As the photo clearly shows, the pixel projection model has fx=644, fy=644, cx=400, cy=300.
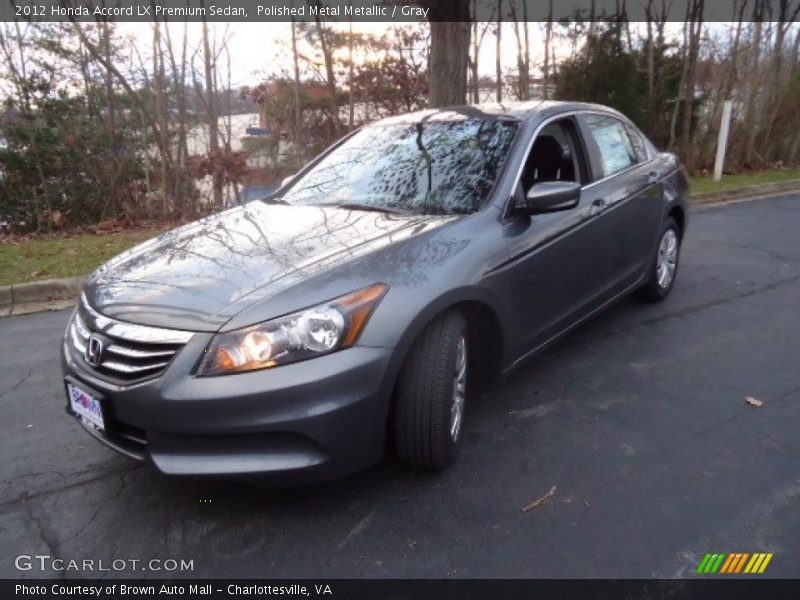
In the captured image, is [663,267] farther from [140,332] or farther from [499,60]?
[499,60]

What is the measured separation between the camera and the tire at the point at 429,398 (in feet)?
8.32

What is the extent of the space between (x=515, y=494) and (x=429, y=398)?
57 centimetres

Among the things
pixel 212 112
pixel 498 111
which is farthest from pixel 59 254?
pixel 498 111

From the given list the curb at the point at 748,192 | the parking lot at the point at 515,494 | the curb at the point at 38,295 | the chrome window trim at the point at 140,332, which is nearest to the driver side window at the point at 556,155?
the parking lot at the point at 515,494

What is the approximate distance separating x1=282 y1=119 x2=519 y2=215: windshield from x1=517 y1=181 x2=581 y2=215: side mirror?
215mm

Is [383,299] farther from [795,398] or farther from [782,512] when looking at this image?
[795,398]

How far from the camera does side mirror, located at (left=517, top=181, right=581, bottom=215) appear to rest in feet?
10.2

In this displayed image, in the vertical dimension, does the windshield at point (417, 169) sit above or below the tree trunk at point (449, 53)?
below

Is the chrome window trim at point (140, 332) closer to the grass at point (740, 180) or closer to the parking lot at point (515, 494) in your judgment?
the parking lot at point (515, 494)

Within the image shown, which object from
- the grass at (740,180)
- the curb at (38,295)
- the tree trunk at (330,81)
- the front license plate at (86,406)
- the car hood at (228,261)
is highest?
the tree trunk at (330,81)

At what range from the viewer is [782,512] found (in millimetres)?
2518

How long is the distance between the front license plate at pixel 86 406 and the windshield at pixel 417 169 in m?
1.56

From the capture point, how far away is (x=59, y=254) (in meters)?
7.15
